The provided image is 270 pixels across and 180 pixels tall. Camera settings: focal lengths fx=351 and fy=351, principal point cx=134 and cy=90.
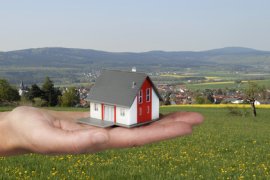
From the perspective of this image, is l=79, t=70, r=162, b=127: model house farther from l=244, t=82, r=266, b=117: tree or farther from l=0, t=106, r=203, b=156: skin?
l=244, t=82, r=266, b=117: tree

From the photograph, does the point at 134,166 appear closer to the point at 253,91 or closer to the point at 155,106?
the point at 155,106

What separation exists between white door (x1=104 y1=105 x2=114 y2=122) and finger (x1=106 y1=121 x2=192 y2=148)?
1411 mm

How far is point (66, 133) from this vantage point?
4988 mm

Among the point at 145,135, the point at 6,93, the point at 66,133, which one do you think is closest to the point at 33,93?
the point at 6,93

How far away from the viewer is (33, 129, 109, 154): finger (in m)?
4.70

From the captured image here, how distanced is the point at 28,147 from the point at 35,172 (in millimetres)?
5266

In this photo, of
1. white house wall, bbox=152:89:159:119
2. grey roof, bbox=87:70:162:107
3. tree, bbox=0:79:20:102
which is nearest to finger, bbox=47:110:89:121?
grey roof, bbox=87:70:162:107

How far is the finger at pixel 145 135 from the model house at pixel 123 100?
105 cm

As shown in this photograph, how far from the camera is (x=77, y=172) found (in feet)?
34.3

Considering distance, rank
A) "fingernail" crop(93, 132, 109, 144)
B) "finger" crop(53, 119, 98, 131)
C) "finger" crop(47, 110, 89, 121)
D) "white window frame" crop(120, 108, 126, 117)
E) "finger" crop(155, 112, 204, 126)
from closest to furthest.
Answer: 1. "fingernail" crop(93, 132, 109, 144)
2. "finger" crop(53, 119, 98, 131)
3. "finger" crop(155, 112, 204, 126)
4. "finger" crop(47, 110, 89, 121)
5. "white window frame" crop(120, 108, 126, 117)

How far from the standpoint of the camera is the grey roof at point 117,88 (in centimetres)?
700

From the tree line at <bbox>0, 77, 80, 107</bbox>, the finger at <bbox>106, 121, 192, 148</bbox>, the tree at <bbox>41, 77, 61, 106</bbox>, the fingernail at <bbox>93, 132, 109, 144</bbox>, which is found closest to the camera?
the fingernail at <bbox>93, 132, 109, 144</bbox>

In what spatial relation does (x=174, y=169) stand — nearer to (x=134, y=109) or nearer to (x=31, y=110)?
(x=134, y=109)

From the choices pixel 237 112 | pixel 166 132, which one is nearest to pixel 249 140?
pixel 166 132
